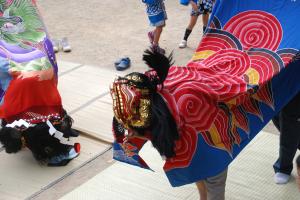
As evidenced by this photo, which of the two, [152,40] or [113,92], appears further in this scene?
[152,40]

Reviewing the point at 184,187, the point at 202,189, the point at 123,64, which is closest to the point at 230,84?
the point at 202,189

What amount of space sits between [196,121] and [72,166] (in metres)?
1.50

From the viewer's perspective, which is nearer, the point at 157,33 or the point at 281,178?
the point at 281,178

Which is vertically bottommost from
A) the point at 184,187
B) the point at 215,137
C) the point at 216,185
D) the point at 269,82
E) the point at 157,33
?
the point at 184,187

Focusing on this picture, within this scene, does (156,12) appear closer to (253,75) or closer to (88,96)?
(88,96)

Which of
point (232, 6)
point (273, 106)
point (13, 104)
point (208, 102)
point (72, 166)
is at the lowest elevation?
point (72, 166)

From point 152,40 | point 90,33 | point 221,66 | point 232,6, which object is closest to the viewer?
point 221,66

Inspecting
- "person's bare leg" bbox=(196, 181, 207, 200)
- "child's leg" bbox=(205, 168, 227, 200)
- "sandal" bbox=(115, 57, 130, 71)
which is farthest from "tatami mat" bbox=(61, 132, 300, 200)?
"sandal" bbox=(115, 57, 130, 71)

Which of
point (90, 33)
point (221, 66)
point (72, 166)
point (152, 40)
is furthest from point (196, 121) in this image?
point (90, 33)

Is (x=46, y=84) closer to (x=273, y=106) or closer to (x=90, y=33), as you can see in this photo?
(x=273, y=106)

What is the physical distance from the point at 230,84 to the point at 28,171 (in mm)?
1748

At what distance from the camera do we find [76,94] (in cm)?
385

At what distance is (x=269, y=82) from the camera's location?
1.90 metres

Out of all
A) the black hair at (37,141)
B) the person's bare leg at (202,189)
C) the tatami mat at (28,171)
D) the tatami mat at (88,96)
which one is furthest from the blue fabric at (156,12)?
the person's bare leg at (202,189)
